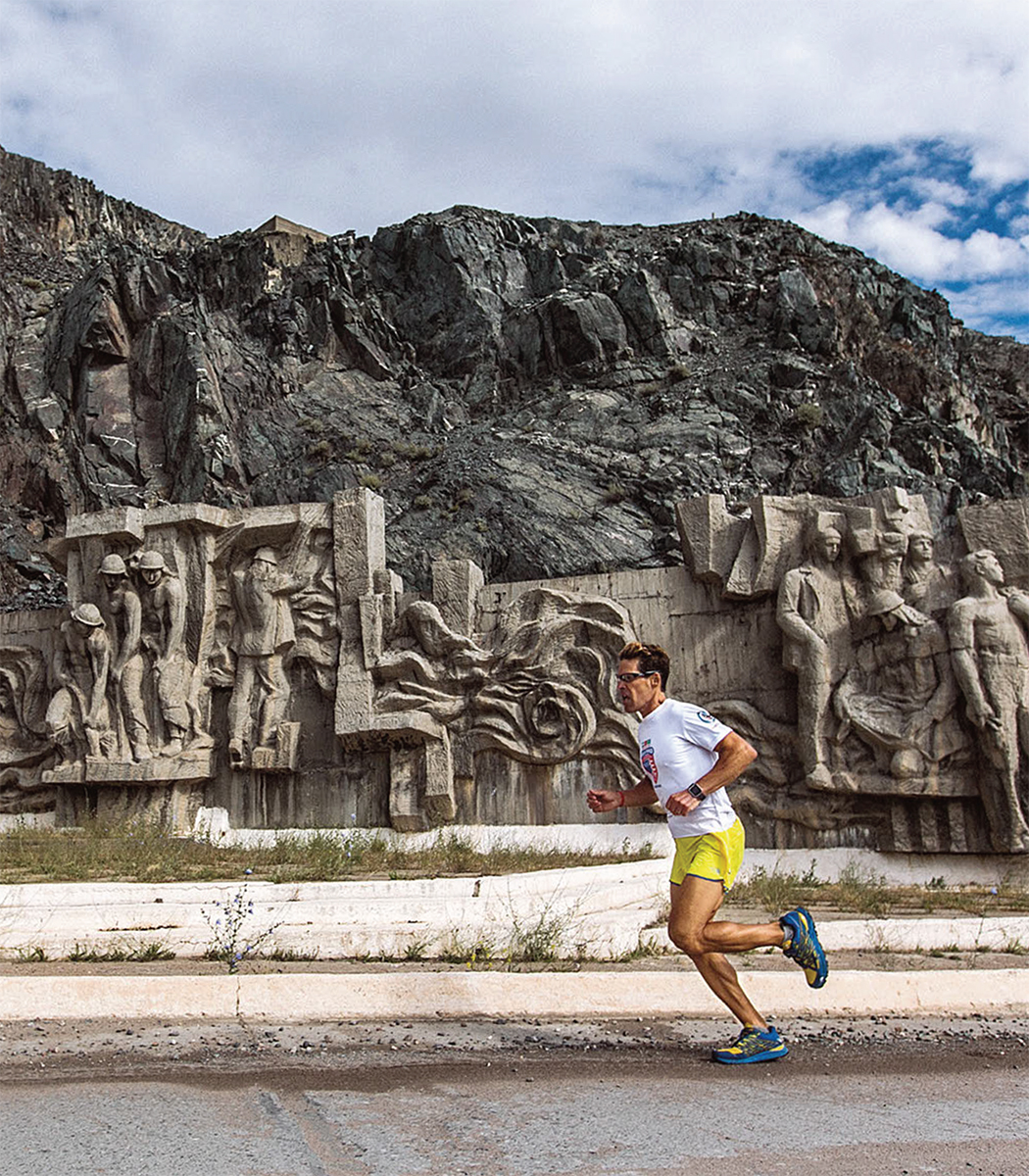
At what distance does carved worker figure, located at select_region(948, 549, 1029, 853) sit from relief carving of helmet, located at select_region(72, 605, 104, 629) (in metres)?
8.66

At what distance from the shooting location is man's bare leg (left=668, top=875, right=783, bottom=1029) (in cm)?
406

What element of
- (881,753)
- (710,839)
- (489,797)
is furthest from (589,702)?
(710,839)

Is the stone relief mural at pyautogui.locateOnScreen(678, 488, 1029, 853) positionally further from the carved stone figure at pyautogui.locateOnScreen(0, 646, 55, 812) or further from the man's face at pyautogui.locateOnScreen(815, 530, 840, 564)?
the carved stone figure at pyautogui.locateOnScreen(0, 646, 55, 812)

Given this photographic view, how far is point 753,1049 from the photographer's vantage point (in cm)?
399

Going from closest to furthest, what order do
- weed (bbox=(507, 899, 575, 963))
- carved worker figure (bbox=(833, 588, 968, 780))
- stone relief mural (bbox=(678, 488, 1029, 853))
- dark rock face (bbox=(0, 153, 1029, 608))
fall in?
weed (bbox=(507, 899, 575, 963))
stone relief mural (bbox=(678, 488, 1029, 853))
carved worker figure (bbox=(833, 588, 968, 780))
dark rock face (bbox=(0, 153, 1029, 608))

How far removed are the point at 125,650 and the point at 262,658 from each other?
1.61 metres

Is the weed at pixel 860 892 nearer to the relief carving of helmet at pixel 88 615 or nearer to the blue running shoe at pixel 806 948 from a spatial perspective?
the blue running shoe at pixel 806 948

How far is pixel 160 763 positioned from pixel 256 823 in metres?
1.18

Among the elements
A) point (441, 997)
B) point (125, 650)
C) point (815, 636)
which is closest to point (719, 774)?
point (441, 997)

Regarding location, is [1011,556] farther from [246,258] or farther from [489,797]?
[246,258]

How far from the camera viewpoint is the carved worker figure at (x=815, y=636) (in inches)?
395

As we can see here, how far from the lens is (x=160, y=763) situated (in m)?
11.7

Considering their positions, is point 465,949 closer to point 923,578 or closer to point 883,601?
point 883,601

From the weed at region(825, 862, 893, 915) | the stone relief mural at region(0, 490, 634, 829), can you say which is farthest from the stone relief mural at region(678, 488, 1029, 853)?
the stone relief mural at region(0, 490, 634, 829)
